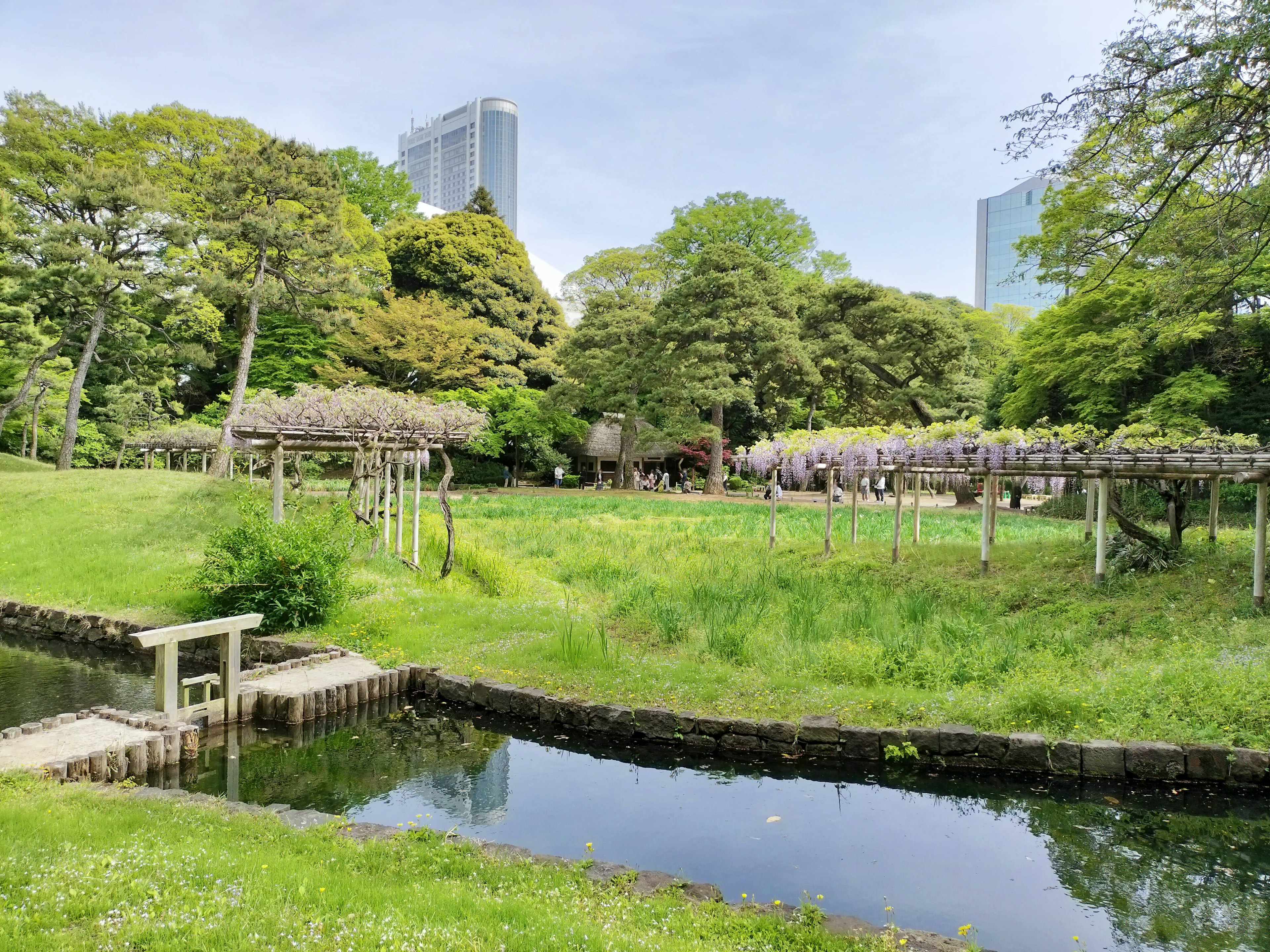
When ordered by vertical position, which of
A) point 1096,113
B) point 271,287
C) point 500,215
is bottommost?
point 1096,113

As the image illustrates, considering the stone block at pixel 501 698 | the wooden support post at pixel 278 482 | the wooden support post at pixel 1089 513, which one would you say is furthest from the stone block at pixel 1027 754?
the wooden support post at pixel 278 482

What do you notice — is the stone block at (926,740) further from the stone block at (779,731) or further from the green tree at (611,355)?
the green tree at (611,355)

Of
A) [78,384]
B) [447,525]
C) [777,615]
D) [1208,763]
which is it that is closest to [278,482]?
[447,525]

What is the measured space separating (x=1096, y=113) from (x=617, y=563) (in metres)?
7.68

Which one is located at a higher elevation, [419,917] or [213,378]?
[213,378]

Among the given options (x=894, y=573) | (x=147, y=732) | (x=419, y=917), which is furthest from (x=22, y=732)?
(x=894, y=573)

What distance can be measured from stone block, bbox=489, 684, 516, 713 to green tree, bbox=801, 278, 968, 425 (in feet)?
66.9

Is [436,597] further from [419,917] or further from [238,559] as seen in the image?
[419,917]

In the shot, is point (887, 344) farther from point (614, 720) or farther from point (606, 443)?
point (614, 720)

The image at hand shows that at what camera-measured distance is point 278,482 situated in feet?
33.6

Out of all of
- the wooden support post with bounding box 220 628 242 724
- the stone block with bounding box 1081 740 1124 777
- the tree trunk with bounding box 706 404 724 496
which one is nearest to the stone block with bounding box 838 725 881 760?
the stone block with bounding box 1081 740 1124 777

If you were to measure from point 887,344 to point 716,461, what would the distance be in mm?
6584

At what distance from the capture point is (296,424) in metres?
10.1

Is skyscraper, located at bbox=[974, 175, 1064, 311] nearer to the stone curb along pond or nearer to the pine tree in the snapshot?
the pine tree
